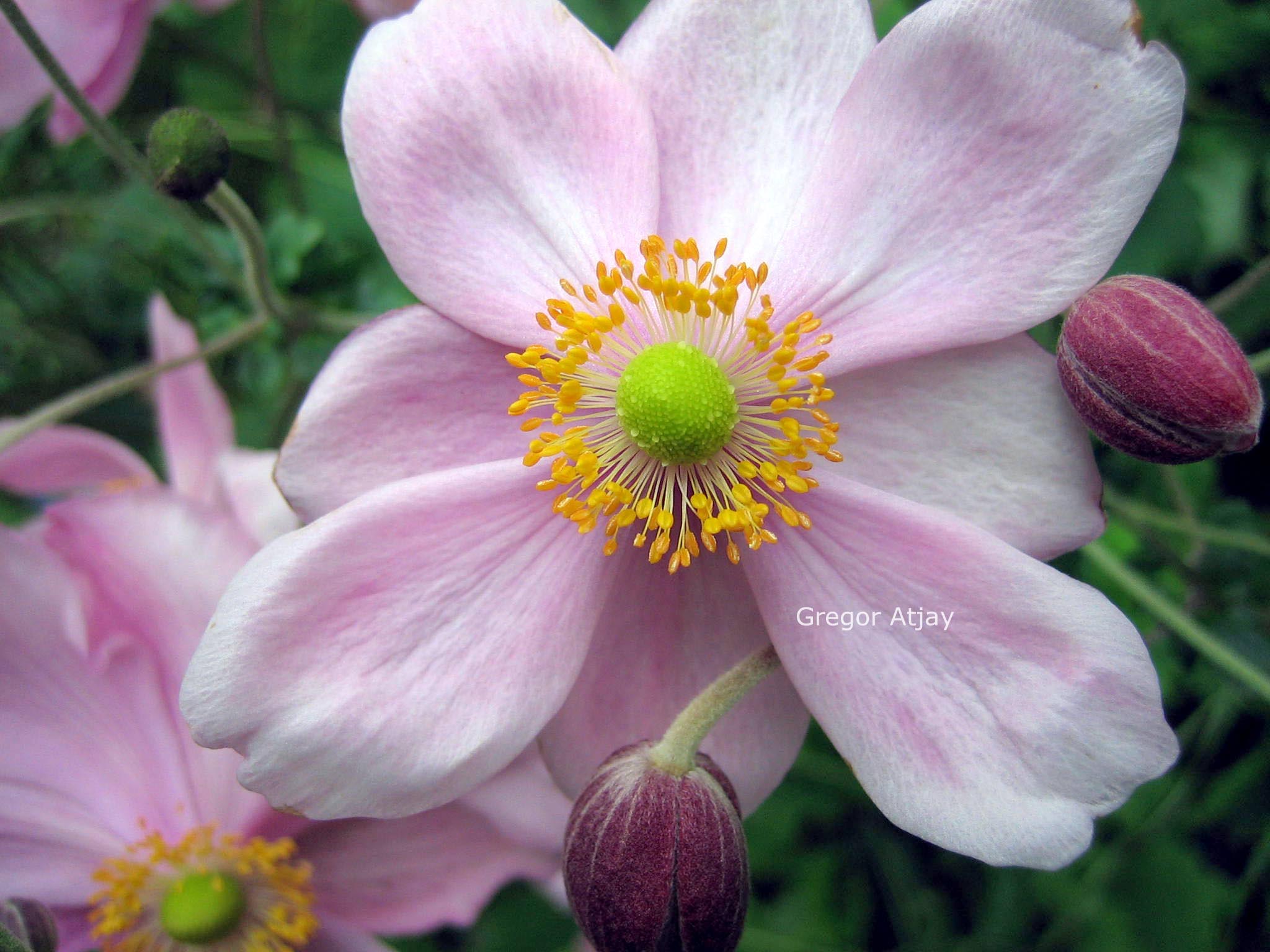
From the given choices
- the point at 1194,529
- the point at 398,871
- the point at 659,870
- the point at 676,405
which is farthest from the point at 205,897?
the point at 1194,529

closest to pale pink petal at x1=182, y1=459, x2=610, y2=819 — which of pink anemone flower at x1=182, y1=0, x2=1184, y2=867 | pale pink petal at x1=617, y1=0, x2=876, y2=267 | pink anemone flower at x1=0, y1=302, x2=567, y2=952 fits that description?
pink anemone flower at x1=182, y1=0, x2=1184, y2=867

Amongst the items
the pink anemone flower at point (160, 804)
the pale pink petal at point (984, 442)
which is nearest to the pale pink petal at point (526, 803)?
the pink anemone flower at point (160, 804)

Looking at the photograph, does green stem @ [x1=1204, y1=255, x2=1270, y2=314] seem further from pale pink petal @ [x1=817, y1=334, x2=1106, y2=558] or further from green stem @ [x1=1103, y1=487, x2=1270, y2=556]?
pale pink petal @ [x1=817, y1=334, x2=1106, y2=558]

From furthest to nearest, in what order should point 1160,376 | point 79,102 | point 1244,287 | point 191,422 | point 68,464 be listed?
point 68,464 → point 191,422 → point 1244,287 → point 79,102 → point 1160,376

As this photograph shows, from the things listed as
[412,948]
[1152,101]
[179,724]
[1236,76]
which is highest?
[1152,101]

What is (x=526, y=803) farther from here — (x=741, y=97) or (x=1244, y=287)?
(x=1244, y=287)

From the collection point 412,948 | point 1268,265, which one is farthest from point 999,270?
point 412,948

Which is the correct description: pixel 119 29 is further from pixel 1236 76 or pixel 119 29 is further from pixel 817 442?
pixel 1236 76
